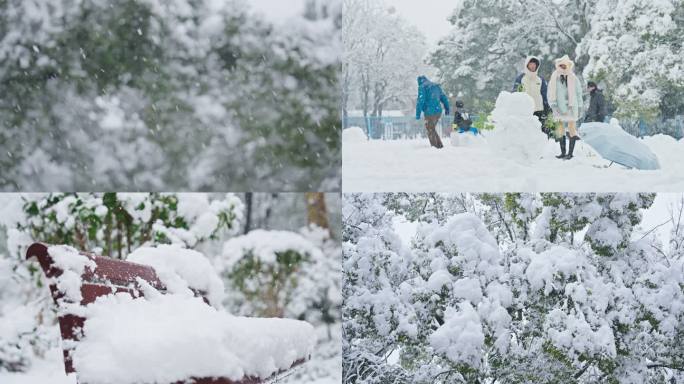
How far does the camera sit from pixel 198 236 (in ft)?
15.5

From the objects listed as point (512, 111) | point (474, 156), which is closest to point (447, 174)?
point (474, 156)

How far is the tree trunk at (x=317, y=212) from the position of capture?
538cm

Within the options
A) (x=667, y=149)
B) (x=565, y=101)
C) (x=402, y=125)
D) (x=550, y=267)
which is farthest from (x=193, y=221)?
(x=667, y=149)

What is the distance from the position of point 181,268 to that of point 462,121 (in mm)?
1973

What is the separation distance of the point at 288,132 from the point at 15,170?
156 centimetres

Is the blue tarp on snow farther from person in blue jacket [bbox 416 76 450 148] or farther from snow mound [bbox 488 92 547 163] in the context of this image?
person in blue jacket [bbox 416 76 450 148]

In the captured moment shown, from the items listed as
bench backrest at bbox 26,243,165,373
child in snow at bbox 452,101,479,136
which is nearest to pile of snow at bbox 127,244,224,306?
bench backrest at bbox 26,243,165,373

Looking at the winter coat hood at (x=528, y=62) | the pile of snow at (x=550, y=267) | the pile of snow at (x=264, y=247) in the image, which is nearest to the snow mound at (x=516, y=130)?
the winter coat hood at (x=528, y=62)

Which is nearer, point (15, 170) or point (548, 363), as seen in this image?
point (548, 363)

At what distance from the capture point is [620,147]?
4.07 meters

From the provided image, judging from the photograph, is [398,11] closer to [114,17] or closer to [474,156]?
[474,156]

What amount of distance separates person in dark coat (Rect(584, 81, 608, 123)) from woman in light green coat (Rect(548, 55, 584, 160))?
4cm

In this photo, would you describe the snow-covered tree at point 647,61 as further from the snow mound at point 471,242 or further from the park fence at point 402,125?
the snow mound at point 471,242

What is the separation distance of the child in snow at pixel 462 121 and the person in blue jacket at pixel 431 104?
0.05m
